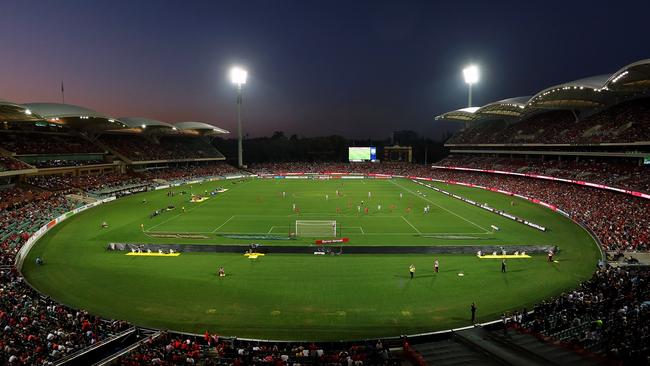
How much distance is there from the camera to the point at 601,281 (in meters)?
20.1

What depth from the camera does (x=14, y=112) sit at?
4541 cm

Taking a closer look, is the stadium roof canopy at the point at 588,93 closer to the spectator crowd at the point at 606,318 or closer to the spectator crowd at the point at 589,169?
the spectator crowd at the point at 589,169

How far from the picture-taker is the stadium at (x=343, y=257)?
1520 cm

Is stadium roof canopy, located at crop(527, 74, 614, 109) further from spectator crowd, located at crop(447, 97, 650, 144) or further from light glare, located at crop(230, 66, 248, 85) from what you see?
light glare, located at crop(230, 66, 248, 85)

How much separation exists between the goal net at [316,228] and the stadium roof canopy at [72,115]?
3573cm

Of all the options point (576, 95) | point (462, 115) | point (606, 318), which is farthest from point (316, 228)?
point (462, 115)

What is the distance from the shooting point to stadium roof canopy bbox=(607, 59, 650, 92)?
35781 millimetres

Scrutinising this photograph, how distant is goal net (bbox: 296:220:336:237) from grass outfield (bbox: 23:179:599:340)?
1.25 meters

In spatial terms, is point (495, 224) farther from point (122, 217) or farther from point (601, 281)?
point (122, 217)

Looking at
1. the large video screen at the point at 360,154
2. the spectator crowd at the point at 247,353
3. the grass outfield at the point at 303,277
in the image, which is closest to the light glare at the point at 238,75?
the large video screen at the point at 360,154

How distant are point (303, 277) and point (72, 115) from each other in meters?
48.5

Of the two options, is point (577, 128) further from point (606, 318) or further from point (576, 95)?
point (606, 318)

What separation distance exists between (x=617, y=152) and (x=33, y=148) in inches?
3198

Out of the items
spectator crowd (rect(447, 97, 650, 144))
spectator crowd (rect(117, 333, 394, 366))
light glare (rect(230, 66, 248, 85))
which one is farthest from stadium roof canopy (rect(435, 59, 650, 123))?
light glare (rect(230, 66, 248, 85))
